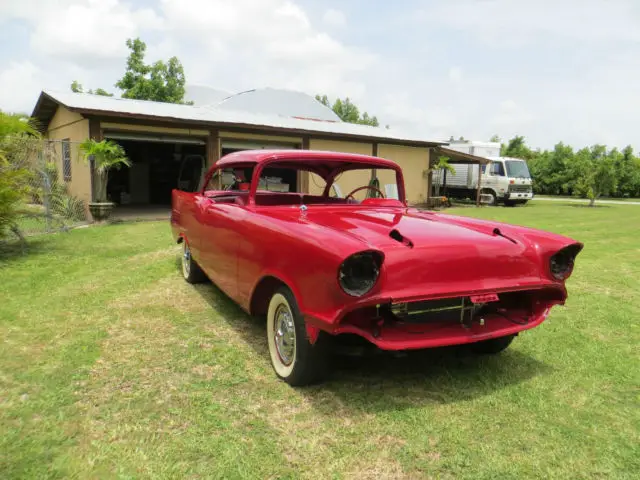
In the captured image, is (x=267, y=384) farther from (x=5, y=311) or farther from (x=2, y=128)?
(x=2, y=128)

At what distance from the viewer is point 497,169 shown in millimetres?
22047

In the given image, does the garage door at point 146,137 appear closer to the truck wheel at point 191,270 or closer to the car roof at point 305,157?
the truck wheel at point 191,270

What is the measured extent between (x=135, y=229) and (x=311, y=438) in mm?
9034

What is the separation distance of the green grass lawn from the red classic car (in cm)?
37

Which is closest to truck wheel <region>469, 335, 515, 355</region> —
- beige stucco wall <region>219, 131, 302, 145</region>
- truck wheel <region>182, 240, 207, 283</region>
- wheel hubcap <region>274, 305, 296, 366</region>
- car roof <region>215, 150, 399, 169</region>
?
wheel hubcap <region>274, 305, 296, 366</region>

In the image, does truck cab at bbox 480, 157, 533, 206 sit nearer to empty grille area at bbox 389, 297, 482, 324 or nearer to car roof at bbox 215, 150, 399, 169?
car roof at bbox 215, 150, 399, 169

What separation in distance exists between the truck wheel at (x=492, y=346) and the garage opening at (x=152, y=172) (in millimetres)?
16032

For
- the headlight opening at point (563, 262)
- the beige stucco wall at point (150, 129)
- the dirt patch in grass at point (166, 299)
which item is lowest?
the dirt patch in grass at point (166, 299)

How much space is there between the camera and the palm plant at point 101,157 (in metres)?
11.2

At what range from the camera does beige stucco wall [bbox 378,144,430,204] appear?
19.0 meters

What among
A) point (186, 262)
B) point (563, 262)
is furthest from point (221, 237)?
point (563, 262)

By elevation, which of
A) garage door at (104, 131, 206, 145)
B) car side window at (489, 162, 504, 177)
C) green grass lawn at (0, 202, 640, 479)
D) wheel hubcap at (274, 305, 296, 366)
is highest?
garage door at (104, 131, 206, 145)

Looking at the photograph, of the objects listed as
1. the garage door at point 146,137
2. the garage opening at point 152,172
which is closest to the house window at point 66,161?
the garage door at point 146,137

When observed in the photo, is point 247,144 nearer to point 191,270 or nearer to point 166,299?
point 191,270
